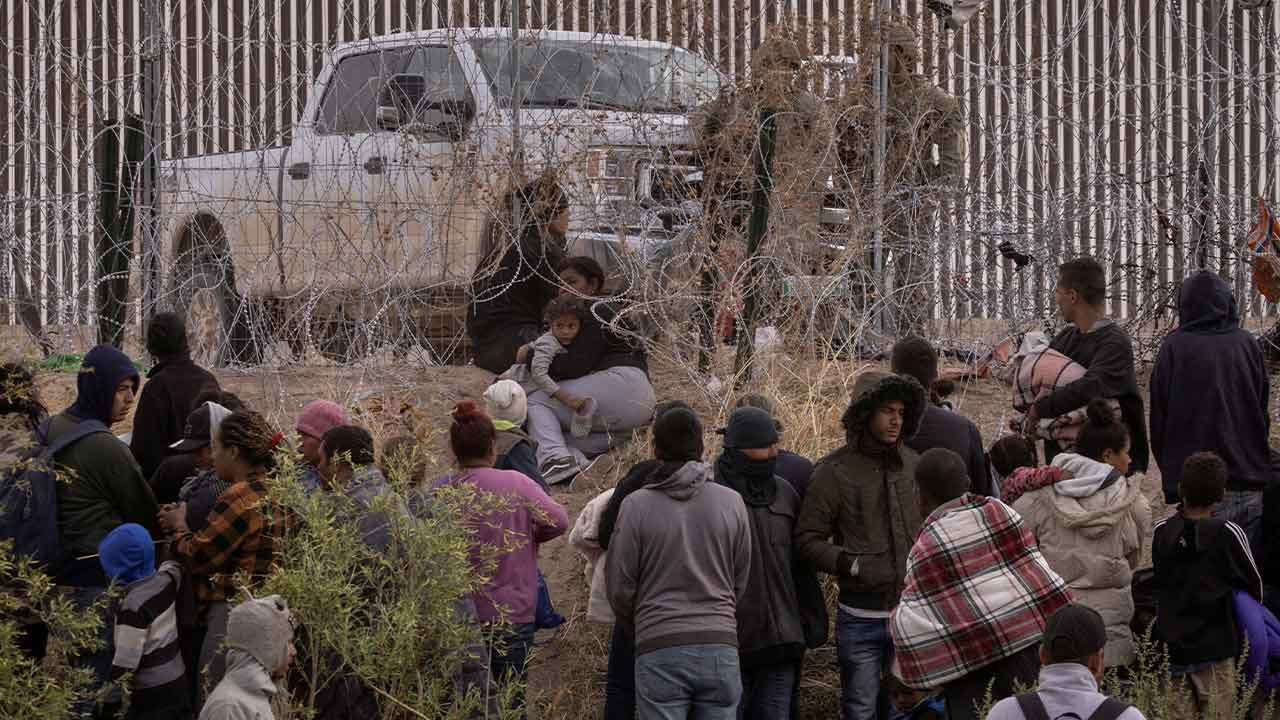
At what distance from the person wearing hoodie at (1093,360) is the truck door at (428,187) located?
10.9 ft

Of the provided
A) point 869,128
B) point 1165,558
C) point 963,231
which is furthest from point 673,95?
point 1165,558

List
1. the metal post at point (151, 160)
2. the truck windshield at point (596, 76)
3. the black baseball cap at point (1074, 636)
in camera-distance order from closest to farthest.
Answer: the black baseball cap at point (1074, 636)
the metal post at point (151, 160)
the truck windshield at point (596, 76)

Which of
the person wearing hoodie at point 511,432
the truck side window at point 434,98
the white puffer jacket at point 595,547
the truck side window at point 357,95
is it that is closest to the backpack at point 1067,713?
the white puffer jacket at point 595,547

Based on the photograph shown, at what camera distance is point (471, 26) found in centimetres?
909

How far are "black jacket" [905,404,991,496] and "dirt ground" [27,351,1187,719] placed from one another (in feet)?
3.56

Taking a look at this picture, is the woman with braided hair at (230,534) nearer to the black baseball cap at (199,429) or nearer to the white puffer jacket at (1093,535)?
the black baseball cap at (199,429)

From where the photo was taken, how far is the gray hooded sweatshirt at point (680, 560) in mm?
5734

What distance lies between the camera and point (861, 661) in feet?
20.2

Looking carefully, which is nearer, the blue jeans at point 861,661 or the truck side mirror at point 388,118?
the blue jeans at point 861,661

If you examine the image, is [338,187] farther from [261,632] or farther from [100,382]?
[261,632]

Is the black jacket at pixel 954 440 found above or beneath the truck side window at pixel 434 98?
beneath

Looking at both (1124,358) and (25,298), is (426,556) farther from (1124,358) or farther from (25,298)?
(25,298)

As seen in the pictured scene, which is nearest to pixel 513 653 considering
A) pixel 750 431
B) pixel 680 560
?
pixel 680 560

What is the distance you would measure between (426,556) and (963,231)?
4.95 m
